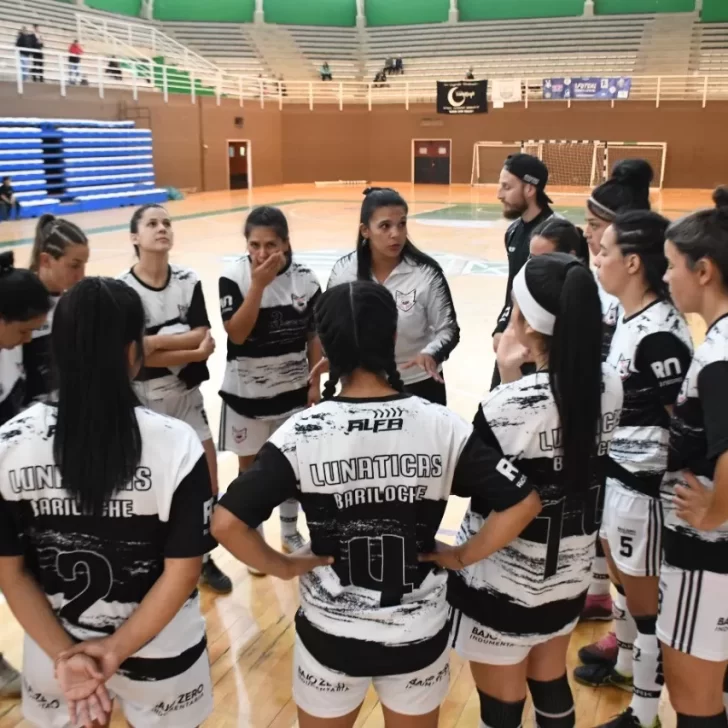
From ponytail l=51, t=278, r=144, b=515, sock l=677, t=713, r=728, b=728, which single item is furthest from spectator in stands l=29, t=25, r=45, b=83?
sock l=677, t=713, r=728, b=728

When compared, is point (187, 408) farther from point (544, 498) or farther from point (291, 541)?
point (544, 498)

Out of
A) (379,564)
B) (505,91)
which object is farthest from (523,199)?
(505,91)

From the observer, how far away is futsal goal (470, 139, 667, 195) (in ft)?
91.6

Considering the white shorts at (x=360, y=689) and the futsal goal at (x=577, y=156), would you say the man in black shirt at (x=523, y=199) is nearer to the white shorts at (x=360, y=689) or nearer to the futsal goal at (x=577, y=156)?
the white shorts at (x=360, y=689)

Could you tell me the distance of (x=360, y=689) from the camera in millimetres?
1943

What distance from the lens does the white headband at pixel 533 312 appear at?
2.01m

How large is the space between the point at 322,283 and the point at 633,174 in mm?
8260

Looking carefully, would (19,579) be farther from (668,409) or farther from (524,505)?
(668,409)

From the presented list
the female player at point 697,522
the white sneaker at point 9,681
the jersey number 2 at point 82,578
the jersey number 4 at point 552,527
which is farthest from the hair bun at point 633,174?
the white sneaker at point 9,681

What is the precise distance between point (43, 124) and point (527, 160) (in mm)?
18836

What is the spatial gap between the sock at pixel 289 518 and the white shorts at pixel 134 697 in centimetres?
206

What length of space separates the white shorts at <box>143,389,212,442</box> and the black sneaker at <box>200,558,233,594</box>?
0.65 m

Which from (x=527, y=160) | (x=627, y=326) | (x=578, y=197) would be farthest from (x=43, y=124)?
(x=627, y=326)

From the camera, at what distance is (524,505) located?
6.26ft
